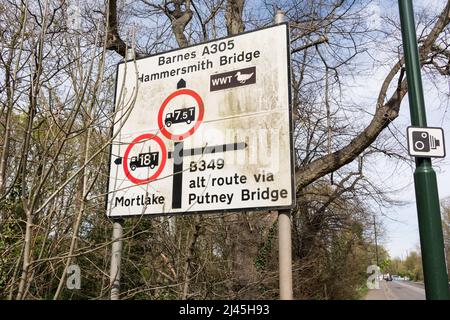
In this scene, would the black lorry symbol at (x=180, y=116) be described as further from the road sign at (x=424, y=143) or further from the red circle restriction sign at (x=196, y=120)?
the road sign at (x=424, y=143)

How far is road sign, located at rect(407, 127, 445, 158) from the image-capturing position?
4.30 meters

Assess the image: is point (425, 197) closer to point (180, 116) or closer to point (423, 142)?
point (423, 142)

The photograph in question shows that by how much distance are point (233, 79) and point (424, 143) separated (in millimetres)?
Answer: 1936

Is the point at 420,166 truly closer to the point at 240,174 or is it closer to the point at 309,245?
the point at 240,174

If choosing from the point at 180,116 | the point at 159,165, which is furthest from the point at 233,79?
the point at 159,165

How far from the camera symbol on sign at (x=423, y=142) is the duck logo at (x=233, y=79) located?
1682 mm

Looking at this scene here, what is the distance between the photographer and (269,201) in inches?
142

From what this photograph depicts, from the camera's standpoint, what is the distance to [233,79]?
4.11 m

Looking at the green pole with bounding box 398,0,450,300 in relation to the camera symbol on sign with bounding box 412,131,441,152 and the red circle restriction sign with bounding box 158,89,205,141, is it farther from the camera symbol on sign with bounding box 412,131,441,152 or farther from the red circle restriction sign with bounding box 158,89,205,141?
the red circle restriction sign with bounding box 158,89,205,141

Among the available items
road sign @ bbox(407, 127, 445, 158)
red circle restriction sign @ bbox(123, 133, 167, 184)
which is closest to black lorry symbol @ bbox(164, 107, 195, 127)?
red circle restriction sign @ bbox(123, 133, 167, 184)

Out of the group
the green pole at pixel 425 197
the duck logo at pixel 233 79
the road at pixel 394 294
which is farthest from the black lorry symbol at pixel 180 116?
the road at pixel 394 294

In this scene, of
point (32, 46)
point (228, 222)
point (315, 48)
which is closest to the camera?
point (32, 46)
